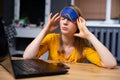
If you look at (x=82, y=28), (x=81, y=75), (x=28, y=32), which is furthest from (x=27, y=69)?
(x=28, y=32)

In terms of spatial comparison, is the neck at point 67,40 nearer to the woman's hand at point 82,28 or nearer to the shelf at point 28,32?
the woman's hand at point 82,28

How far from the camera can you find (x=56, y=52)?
1.69 metres

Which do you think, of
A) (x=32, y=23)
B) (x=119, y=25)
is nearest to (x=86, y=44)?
(x=119, y=25)

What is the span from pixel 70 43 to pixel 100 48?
29 cm

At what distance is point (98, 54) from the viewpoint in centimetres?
150

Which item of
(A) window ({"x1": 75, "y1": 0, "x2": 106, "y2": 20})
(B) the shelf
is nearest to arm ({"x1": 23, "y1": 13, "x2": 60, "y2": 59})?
(B) the shelf

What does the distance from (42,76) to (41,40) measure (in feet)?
1.87

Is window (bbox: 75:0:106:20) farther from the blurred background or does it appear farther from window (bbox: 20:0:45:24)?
window (bbox: 20:0:45:24)

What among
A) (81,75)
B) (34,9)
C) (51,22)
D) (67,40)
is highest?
(34,9)

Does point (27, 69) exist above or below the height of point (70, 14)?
below

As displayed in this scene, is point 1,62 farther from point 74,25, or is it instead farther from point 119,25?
point 119,25

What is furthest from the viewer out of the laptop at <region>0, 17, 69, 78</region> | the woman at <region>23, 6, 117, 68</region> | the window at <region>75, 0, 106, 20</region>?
the window at <region>75, 0, 106, 20</region>

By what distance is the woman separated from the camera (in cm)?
150

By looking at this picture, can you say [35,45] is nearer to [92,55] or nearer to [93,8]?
[92,55]
